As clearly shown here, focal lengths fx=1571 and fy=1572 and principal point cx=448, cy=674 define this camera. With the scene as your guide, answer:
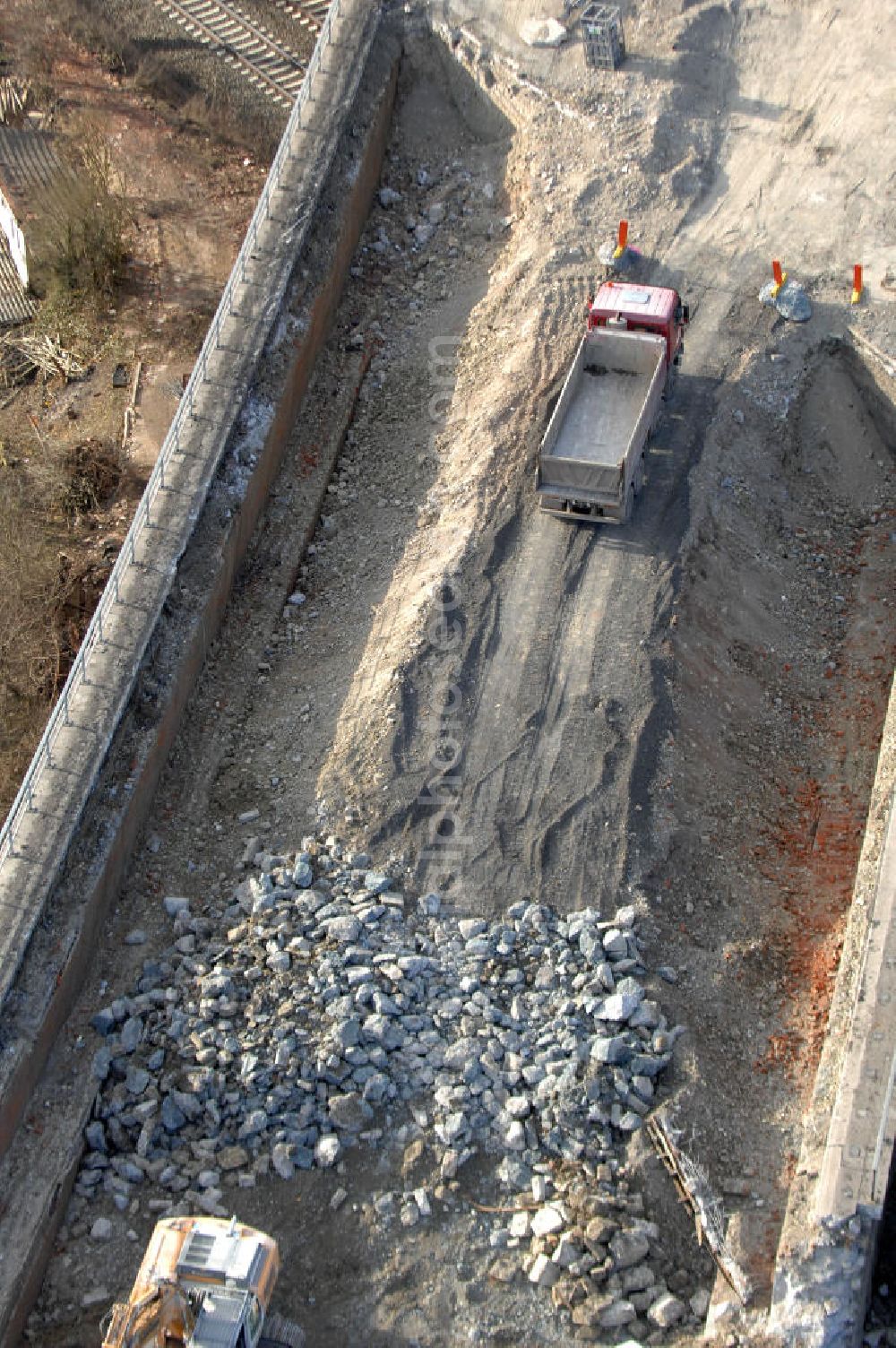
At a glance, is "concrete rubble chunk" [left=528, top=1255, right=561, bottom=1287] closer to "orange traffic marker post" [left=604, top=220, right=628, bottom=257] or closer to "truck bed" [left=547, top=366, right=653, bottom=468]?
"truck bed" [left=547, top=366, right=653, bottom=468]

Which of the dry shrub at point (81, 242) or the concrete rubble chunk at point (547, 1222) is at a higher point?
the dry shrub at point (81, 242)

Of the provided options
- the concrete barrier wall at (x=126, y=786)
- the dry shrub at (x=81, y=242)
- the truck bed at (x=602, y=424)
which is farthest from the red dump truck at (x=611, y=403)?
the dry shrub at (x=81, y=242)

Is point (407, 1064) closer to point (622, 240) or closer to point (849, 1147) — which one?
point (849, 1147)

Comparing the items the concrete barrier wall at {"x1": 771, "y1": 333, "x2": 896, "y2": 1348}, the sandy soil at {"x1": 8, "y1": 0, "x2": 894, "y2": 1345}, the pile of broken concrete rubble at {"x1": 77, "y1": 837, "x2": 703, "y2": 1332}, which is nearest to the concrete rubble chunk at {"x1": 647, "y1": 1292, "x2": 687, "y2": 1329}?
the pile of broken concrete rubble at {"x1": 77, "y1": 837, "x2": 703, "y2": 1332}

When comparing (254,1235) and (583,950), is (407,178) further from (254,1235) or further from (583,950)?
(254,1235)

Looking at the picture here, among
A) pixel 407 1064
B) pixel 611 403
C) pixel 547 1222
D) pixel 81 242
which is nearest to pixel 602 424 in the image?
pixel 611 403

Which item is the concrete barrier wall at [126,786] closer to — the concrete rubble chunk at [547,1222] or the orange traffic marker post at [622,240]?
the orange traffic marker post at [622,240]
